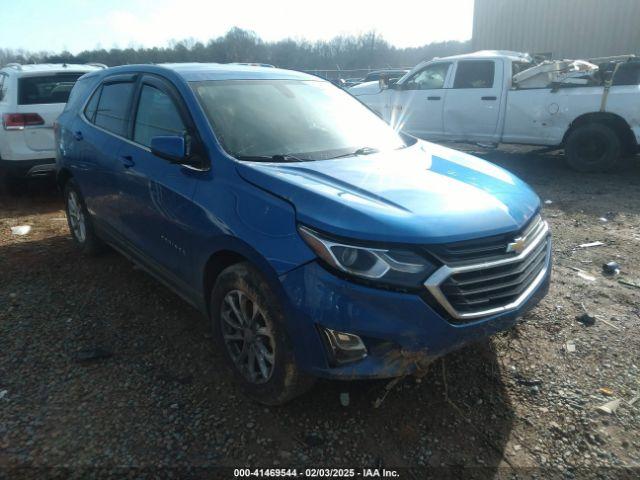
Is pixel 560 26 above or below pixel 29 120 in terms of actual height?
above

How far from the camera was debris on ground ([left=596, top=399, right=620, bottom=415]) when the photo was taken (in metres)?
2.59

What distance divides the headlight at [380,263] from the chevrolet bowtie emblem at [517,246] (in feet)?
1.57

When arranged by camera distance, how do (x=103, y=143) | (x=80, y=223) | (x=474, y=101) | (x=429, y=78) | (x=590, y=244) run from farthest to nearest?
(x=429, y=78) < (x=474, y=101) < (x=590, y=244) < (x=80, y=223) < (x=103, y=143)

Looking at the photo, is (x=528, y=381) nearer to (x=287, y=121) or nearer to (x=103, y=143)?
(x=287, y=121)

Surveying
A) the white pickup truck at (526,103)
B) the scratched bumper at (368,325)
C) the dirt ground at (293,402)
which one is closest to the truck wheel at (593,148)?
the white pickup truck at (526,103)

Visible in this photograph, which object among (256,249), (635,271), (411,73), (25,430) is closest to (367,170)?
(256,249)

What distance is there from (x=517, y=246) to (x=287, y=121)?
1701 mm

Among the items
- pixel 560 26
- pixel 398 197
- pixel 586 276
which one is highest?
pixel 560 26

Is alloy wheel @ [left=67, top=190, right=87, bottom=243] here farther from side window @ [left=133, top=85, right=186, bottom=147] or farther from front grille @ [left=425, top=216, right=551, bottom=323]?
front grille @ [left=425, top=216, right=551, bottom=323]

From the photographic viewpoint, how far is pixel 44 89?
6.59 meters

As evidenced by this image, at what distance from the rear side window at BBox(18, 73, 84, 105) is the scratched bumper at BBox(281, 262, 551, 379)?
5.94 metres

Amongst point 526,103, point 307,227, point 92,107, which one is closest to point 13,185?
point 92,107

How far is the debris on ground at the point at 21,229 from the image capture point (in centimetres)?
561

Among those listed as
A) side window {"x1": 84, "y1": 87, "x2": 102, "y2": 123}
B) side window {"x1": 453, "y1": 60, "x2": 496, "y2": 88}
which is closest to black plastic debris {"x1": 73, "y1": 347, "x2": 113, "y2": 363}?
side window {"x1": 84, "y1": 87, "x2": 102, "y2": 123}
